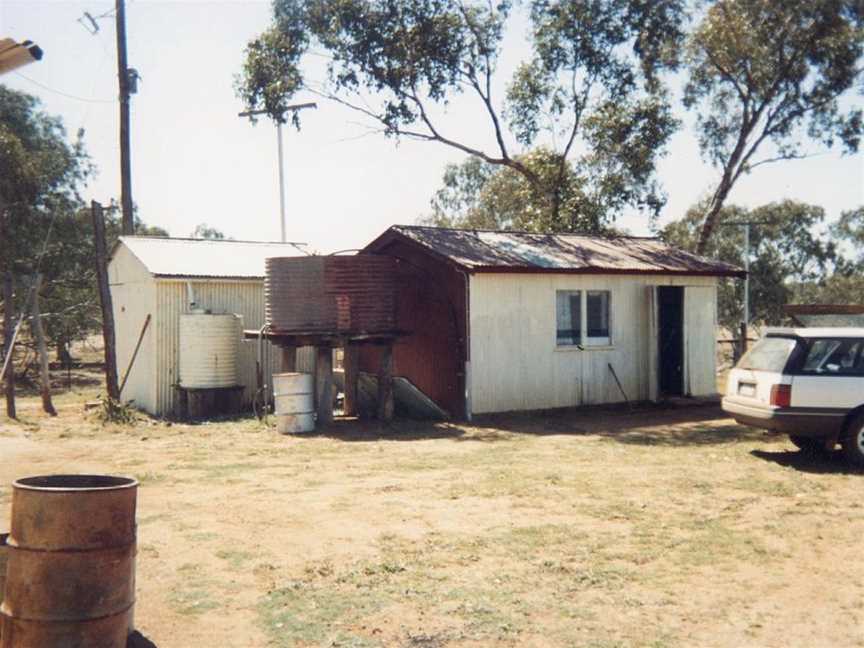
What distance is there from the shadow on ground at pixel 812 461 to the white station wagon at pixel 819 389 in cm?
22

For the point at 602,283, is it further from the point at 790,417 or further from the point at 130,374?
the point at 130,374

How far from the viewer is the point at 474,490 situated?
9391mm

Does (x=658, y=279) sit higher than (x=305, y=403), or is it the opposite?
(x=658, y=279)

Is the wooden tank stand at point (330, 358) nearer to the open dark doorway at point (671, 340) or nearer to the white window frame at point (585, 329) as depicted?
the white window frame at point (585, 329)

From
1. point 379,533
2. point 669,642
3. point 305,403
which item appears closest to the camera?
point 669,642

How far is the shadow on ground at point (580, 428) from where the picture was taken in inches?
528

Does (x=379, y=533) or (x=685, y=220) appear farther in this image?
(x=685, y=220)

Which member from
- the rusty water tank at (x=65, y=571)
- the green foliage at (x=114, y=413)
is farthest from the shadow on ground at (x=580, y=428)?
the rusty water tank at (x=65, y=571)

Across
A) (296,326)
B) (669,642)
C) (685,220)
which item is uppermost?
(685,220)

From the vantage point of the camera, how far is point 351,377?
16.4 metres

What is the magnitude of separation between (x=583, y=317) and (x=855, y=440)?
22.8 feet

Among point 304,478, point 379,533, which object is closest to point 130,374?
point 304,478

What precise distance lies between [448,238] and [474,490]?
8.28 metres

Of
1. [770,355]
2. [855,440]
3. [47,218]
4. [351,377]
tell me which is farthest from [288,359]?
[47,218]
